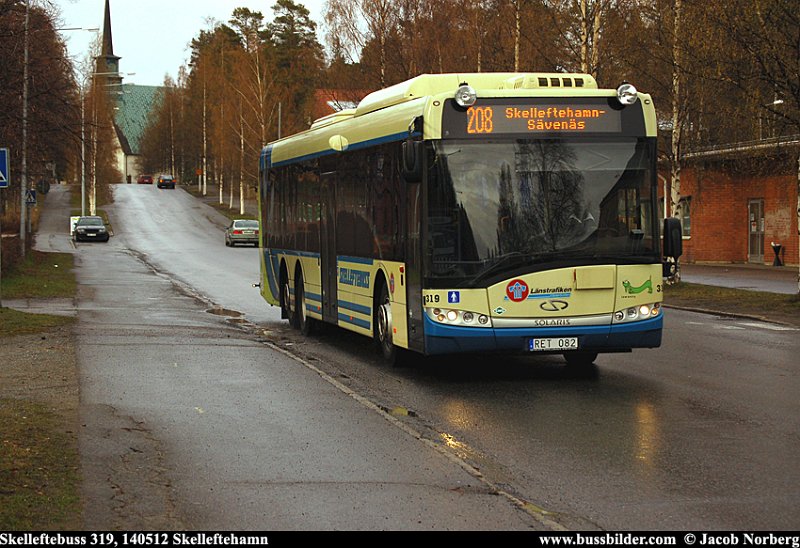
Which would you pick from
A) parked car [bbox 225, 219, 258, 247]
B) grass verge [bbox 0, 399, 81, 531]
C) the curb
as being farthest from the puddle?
parked car [bbox 225, 219, 258, 247]

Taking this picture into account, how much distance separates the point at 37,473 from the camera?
8.28 metres

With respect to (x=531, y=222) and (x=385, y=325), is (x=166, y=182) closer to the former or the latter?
(x=385, y=325)

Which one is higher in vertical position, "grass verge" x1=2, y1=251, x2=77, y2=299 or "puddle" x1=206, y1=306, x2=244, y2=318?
"grass verge" x1=2, y1=251, x2=77, y2=299

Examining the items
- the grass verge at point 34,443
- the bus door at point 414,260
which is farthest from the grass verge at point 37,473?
the bus door at point 414,260

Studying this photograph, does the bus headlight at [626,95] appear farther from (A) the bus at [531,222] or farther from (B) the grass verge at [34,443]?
(B) the grass verge at [34,443]

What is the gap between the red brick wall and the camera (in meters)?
43.0

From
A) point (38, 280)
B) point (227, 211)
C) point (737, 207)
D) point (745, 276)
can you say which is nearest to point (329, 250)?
point (38, 280)

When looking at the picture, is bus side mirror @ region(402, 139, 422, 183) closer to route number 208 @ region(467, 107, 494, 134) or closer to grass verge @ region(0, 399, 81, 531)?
route number 208 @ region(467, 107, 494, 134)

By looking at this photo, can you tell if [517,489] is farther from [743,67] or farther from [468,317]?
[743,67]

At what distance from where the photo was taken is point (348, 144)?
54.7 feet

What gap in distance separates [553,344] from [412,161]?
2.39m

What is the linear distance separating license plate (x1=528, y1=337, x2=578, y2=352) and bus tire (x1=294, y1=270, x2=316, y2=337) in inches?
275

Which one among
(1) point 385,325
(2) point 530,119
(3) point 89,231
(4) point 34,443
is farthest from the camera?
(3) point 89,231

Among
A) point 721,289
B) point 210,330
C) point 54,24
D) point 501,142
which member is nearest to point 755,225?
point 721,289
